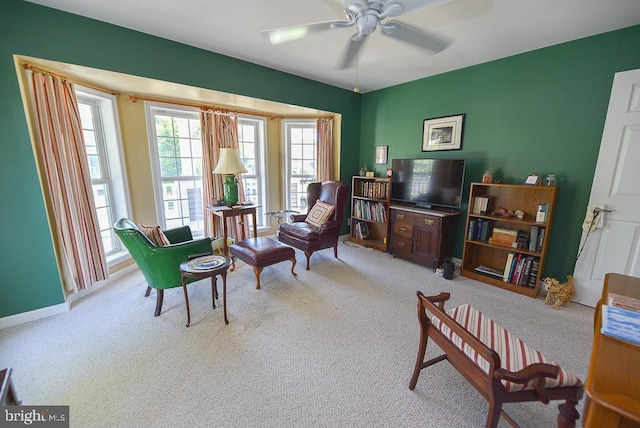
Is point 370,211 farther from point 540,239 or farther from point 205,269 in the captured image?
point 205,269

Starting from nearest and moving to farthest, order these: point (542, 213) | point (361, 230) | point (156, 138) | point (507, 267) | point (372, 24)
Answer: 1. point (372, 24)
2. point (542, 213)
3. point (507, 267)
4. point (156, 138)
5. point (361, 230)

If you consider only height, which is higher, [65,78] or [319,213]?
[65,78]

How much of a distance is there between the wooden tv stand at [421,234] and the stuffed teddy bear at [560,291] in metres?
1.07

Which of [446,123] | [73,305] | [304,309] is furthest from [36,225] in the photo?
[446,123]

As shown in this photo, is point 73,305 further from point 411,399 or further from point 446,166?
point 446,166

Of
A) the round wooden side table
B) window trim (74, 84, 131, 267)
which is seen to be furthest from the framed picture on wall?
window trim (74, 84, 131, 267)

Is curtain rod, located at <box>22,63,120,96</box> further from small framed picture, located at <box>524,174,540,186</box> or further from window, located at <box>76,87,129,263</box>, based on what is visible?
small framed picture, located at <box>524,174,540,186</box>

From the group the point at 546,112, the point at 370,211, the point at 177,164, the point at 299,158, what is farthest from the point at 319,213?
the point at 546,112

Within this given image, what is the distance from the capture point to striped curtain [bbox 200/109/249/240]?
348 centimetres

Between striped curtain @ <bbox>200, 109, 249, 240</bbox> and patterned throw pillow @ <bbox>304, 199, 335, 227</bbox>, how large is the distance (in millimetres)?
1167

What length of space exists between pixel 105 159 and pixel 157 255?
71.2 inches

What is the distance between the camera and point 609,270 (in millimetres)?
2363

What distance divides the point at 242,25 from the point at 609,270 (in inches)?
161

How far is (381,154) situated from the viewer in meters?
4.18
